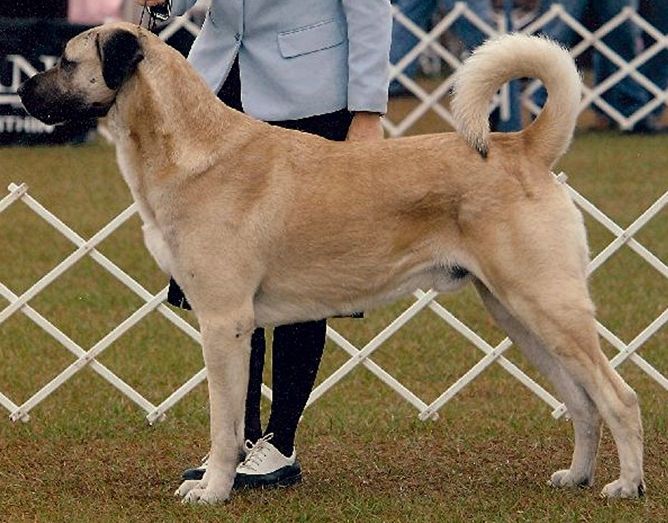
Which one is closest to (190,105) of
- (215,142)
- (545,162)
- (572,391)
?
(215,142)

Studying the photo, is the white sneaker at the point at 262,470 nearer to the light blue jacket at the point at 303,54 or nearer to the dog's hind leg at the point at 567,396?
the dog's hind leg at the point at 567,396

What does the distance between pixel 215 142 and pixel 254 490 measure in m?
1.01

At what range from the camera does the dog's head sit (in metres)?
4.36

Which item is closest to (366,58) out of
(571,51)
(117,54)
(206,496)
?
(117,54)

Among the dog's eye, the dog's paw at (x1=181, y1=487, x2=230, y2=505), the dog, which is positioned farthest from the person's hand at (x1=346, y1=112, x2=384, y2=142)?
the dog's paw at (x1=181, y1=487, x2=230, y2=505)

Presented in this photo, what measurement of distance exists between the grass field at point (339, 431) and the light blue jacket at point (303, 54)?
3.57 ft

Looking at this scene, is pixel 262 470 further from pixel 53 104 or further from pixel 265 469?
pixel 53 104

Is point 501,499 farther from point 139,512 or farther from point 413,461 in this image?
point 139,512

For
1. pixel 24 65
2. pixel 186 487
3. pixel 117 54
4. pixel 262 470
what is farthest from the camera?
pixel 24 65

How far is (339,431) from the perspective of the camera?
5391 mm

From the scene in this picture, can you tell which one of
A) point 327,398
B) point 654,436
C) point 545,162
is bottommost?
point 327,398

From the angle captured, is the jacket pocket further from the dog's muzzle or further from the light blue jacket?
the dog's muzzle

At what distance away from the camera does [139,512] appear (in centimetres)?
447

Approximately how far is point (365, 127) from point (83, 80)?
2.68 feet
